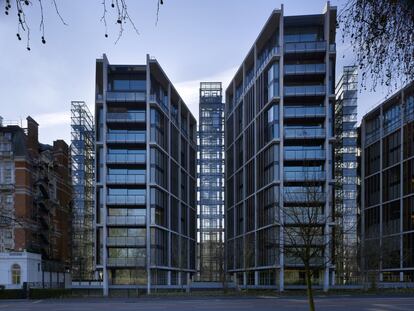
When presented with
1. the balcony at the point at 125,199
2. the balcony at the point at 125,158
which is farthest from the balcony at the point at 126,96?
the balcony at the point at 125,199

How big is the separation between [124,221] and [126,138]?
38.4 ft

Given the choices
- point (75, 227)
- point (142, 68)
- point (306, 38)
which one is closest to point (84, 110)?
point (75, 227)

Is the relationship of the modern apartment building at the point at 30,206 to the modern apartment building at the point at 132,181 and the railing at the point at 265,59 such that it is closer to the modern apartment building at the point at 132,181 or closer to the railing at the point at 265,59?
the modern apartment building at the point at 132,181

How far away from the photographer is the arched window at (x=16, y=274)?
66625 millimetres

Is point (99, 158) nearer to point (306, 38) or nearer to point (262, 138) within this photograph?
point (262, 138)

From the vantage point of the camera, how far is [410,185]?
77.4m

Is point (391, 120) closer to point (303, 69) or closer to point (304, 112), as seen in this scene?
point (304, 112)

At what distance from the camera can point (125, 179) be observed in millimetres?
71938

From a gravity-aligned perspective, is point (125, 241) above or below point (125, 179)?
below

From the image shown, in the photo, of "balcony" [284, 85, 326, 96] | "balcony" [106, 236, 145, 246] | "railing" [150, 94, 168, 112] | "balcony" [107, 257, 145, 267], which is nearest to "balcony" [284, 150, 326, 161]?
"balcony" [284, 85, 326, 96]

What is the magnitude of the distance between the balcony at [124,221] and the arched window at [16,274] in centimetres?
1300

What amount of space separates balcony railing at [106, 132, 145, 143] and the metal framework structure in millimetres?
31273

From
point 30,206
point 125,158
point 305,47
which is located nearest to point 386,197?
point 305,47

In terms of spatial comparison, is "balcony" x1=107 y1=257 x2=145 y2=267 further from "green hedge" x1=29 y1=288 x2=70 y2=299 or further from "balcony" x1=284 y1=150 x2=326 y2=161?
"balcony" x1=284 y1=150 x2=326 y2=161
